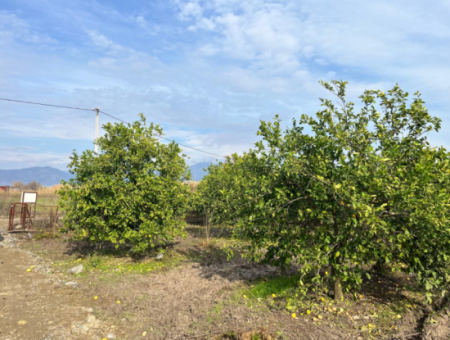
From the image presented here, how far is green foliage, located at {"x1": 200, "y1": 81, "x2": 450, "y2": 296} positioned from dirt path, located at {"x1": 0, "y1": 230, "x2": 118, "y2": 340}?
117 inches

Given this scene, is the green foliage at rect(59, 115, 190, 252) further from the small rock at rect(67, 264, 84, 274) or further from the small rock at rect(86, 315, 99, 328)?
the small rock at rect(86, 315, 99, 328)

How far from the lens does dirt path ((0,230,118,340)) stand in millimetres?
4504

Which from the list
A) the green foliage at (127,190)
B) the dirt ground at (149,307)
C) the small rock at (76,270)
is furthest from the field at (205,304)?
the green foliage at (127,190)

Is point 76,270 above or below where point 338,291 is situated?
below

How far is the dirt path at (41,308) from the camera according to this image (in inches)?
177

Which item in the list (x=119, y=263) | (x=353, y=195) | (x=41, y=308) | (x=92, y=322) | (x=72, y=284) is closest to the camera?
(x=353, y=195)

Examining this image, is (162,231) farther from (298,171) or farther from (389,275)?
(389,275)

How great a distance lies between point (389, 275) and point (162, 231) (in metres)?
5.50

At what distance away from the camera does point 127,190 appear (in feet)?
25.9

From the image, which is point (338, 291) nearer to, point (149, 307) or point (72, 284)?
point (149, 307)

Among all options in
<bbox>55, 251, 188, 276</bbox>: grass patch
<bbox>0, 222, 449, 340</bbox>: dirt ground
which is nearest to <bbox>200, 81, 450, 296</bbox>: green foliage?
<bbox>0, 222, 449, 340</bbox>: dirt ground

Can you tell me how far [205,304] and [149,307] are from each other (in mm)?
1030

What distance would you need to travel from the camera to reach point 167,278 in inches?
282

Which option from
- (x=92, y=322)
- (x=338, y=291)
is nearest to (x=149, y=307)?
(x=92, y=322)
